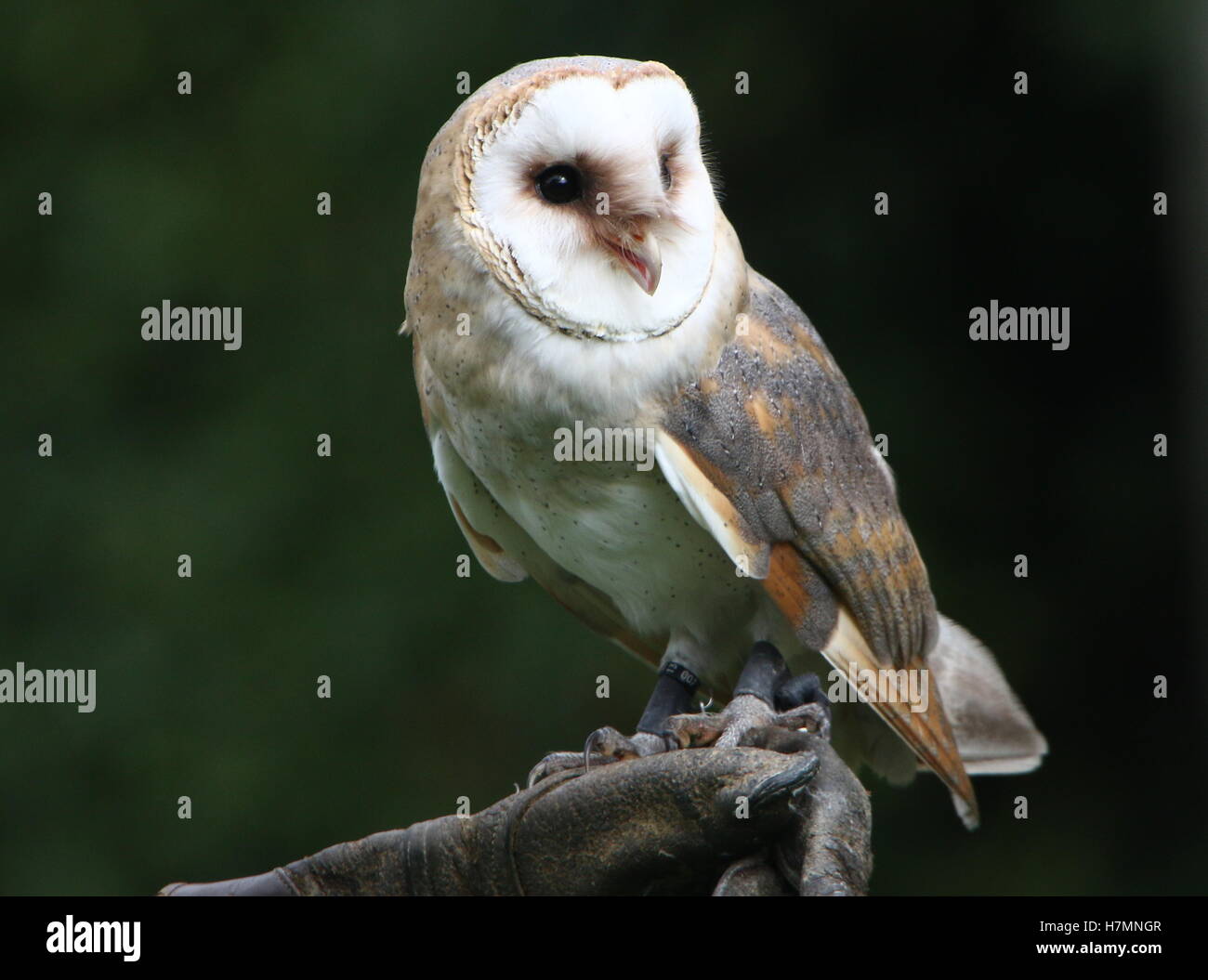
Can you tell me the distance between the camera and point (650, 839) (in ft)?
5.48

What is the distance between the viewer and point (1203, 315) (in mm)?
3223

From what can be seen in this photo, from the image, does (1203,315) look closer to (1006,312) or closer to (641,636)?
(1006,312)

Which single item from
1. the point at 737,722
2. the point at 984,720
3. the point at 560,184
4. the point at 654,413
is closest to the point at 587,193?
the point at 560,184

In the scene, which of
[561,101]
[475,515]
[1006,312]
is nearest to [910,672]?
[475,515]

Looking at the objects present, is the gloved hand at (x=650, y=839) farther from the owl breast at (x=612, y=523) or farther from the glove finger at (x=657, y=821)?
the owl breast at (x=612, y=523)

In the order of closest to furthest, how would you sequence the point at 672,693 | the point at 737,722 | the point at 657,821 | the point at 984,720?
1. the point at 657,821
2. the point at 737,722
3. the point at 672,693
4. the point at 984,720

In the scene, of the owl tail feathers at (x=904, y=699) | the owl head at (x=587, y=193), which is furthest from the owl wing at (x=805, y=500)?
the owl head at (x=587, y=193)

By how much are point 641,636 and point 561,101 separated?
0.88 meters

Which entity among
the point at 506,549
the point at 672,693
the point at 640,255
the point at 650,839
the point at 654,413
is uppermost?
the point at 640,255

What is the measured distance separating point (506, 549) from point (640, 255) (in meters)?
0.66

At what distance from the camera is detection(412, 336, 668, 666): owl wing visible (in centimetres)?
211

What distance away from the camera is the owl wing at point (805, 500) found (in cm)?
188

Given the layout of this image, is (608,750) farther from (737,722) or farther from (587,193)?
(587,193)

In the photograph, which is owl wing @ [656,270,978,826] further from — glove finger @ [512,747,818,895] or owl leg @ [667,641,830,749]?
glove finger @ [512,747,818,895]
